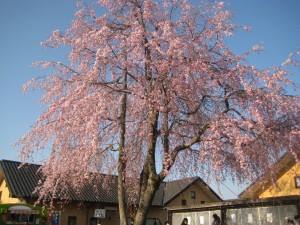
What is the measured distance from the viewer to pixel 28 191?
22984mm

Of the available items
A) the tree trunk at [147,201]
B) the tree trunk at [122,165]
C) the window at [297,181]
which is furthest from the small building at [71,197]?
the tree trunk at [147,201]

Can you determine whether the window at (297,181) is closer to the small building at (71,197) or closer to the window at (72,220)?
the small building at (71,197)

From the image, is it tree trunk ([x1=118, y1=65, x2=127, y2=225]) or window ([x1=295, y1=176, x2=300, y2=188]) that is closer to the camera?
tree trunk ([x1=118, y1=65, x2=127, y2=225])

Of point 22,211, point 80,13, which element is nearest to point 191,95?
point 80,13

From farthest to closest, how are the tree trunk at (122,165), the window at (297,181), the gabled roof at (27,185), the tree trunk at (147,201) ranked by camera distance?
1. the gabled roof at (27,185)
2. the window at (297,181)
3. the tree trunk at (122,165)
4. the tree trunk at (147,201)

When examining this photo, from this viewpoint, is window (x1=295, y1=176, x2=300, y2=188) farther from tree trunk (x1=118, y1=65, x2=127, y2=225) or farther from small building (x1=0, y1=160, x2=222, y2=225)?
tree trunk (x1=118, y1=65, x2=127, y2=225)

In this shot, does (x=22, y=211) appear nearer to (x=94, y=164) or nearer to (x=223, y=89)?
(x=94, y=164)

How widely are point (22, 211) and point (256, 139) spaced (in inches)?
548

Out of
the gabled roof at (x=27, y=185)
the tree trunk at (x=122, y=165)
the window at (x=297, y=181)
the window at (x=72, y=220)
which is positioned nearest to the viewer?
the tree trunk at (x=122, y=165)

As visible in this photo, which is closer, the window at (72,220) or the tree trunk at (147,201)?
the tree trunk at (147,201)

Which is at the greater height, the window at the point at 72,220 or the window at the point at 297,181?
the window at the point at 297,181

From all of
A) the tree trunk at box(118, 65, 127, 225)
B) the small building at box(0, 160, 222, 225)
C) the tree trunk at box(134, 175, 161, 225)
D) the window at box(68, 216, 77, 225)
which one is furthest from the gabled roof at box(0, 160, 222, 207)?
the tree trunk at box(134, 175, 161, 225)

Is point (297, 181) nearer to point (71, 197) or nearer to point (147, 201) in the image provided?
point (147, 201)

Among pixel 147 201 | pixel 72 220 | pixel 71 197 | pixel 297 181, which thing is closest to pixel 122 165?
pixel 147 201
